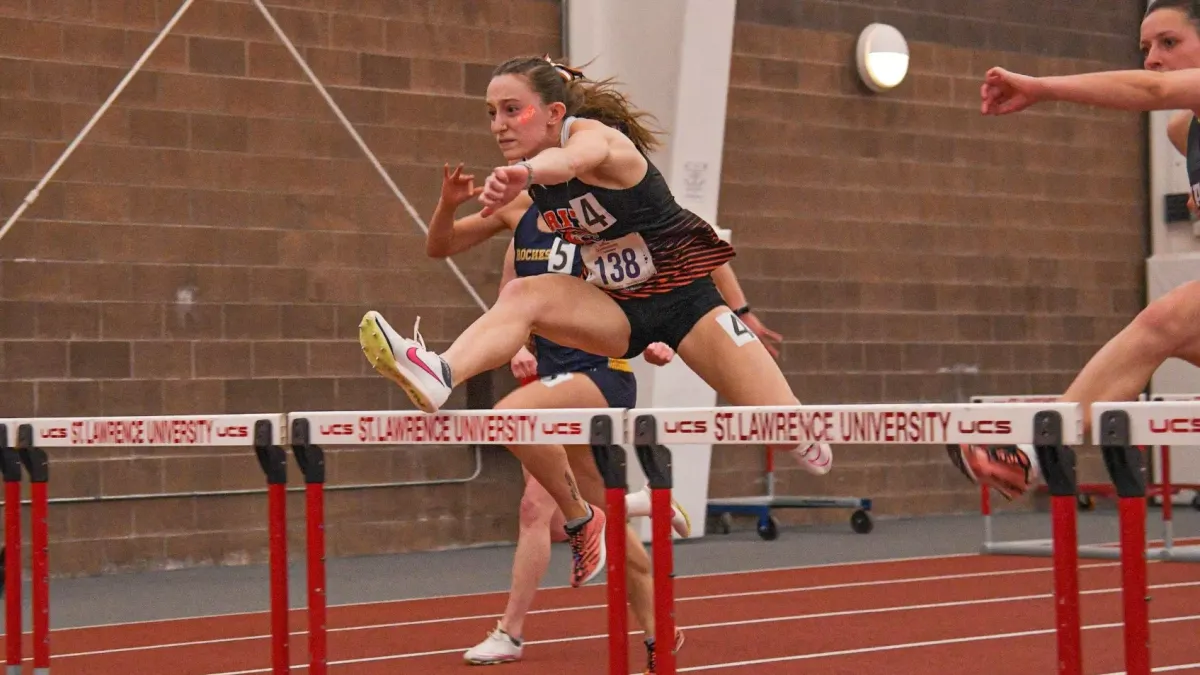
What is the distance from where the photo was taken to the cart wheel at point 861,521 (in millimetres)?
9914

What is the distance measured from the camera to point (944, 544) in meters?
9.27

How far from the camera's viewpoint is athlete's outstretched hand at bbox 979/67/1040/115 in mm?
3066

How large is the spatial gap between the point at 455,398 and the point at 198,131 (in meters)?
2.12

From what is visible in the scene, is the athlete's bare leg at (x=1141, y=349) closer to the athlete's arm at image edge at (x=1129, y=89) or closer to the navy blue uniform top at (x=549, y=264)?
the athlete's arm at image edge at (x=1129, y=89)

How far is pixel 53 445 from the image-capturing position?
429 centimetres

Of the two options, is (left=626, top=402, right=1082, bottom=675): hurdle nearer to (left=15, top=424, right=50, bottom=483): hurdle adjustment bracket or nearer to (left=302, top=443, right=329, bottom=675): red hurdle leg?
(left=302, top=443, right=329, bottom=675): red hurdle leg

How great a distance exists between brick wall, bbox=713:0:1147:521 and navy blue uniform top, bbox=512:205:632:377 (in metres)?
5.07

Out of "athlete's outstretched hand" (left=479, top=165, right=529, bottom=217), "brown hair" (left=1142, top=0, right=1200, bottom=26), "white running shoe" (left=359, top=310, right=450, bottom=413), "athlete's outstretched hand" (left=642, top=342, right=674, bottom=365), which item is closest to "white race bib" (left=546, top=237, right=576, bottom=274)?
"athlete's outstretched hand" (left=642, top=342, right=674, bottom=365)

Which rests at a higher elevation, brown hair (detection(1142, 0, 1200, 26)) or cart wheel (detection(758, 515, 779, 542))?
brown hair (detection(1142, 0, 1200, 26))

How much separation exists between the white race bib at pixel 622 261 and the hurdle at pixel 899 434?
78 cm

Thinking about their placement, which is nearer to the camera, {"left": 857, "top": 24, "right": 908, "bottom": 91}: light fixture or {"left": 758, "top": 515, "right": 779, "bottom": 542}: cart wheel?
{"left": 758, "top": 515, "right": 779, "bottom": 542}: cart wheel

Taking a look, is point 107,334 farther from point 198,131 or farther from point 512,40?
point 512,40

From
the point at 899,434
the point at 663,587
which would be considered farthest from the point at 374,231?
the point at 899,434

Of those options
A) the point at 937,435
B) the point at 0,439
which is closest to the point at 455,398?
the point at 0,439
